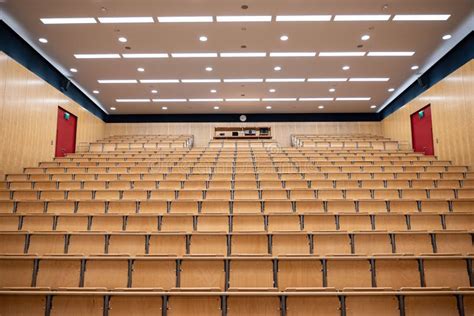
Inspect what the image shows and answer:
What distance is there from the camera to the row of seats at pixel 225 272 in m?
1.65

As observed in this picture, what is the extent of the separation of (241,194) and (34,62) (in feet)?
10.6

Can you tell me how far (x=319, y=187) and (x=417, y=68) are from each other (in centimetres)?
301

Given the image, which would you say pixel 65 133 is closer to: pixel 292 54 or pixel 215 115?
pixel 215 115

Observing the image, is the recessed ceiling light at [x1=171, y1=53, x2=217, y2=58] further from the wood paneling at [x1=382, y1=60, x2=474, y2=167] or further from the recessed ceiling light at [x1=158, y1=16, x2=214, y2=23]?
the wood paneling at [x1=382, y1=60, x2=474, y2=167]

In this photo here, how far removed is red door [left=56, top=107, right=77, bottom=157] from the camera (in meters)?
5.10

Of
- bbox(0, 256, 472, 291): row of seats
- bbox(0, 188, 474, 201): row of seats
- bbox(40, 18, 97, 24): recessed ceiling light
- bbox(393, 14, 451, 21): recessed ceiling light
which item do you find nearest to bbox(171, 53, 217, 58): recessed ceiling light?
bbox(40, 18, 97, 24): recessed ceiling light

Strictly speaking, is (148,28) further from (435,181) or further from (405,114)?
(405,114)

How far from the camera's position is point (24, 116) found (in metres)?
4.05

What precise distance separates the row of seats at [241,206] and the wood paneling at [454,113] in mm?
1716

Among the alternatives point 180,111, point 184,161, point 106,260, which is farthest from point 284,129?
point 106,260

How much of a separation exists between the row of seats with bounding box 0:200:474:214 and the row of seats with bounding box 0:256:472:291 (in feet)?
2.79

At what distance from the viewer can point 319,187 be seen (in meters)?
3.15

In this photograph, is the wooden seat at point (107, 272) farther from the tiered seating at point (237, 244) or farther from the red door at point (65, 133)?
the red door at point (65, 133)

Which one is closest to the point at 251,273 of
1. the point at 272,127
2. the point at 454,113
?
the point at 454,113
